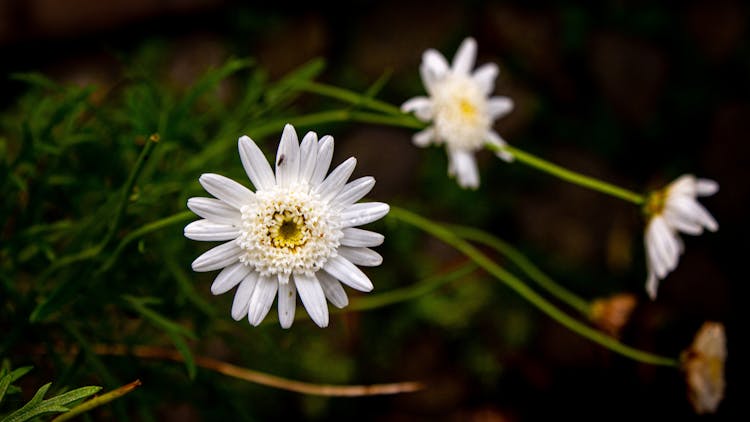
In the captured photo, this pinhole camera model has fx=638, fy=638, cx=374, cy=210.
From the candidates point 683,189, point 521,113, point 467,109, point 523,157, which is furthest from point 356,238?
point 521,113

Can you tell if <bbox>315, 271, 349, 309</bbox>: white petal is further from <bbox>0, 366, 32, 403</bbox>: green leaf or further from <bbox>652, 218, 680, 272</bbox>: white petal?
<bbox>652, 218, 680, 272</bbox>: white petal

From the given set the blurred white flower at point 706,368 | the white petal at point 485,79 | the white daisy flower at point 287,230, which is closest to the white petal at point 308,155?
the white daisy flower at point 287,230

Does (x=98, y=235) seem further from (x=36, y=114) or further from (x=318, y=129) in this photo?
(x=318, y=129)

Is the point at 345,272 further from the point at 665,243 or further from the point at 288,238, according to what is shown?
the point at 665,243

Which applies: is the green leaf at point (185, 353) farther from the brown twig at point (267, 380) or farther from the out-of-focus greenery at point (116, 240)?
the brown twig at point (267, 380)

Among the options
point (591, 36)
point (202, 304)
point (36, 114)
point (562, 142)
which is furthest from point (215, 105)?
point (591, 36)

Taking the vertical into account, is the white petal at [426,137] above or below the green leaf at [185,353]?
above

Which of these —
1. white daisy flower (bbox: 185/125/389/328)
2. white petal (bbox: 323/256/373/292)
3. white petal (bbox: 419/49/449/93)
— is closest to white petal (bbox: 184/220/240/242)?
white daisy flower (bbox: 185/125/389/328)
